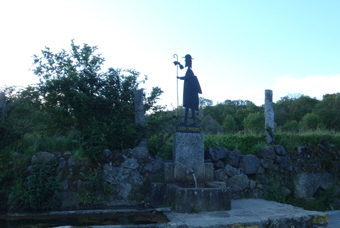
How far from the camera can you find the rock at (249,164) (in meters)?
9.11

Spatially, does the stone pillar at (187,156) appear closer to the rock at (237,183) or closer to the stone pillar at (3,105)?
the rock at (237,183)

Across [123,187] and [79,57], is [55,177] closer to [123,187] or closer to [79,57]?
[123,187]

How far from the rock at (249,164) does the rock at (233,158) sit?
0.17 metres

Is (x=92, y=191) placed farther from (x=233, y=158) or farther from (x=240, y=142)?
(x=240, y=142)

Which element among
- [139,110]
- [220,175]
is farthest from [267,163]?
[139,110]

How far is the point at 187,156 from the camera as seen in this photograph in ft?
26.5

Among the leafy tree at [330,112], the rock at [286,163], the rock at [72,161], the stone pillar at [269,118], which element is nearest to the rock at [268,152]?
the rock at [286,163]

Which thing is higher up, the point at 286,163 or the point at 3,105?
the point at 3,105

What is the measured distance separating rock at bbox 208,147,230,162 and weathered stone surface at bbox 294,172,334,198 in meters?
2.46

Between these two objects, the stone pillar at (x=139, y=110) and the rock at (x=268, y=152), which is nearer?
the stone pillar at (x=139, y=110)

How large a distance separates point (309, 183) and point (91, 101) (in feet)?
23.0

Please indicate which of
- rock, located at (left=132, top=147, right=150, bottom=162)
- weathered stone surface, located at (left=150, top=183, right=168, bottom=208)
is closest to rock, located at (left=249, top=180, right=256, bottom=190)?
weathered stone surface, located at (left=150, top=183, right=168, bottom=208)

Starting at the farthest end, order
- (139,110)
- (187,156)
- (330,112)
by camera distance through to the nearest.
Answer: (330,112) → (139,110) → (187,156)

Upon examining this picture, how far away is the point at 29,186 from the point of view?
22.3 feet
